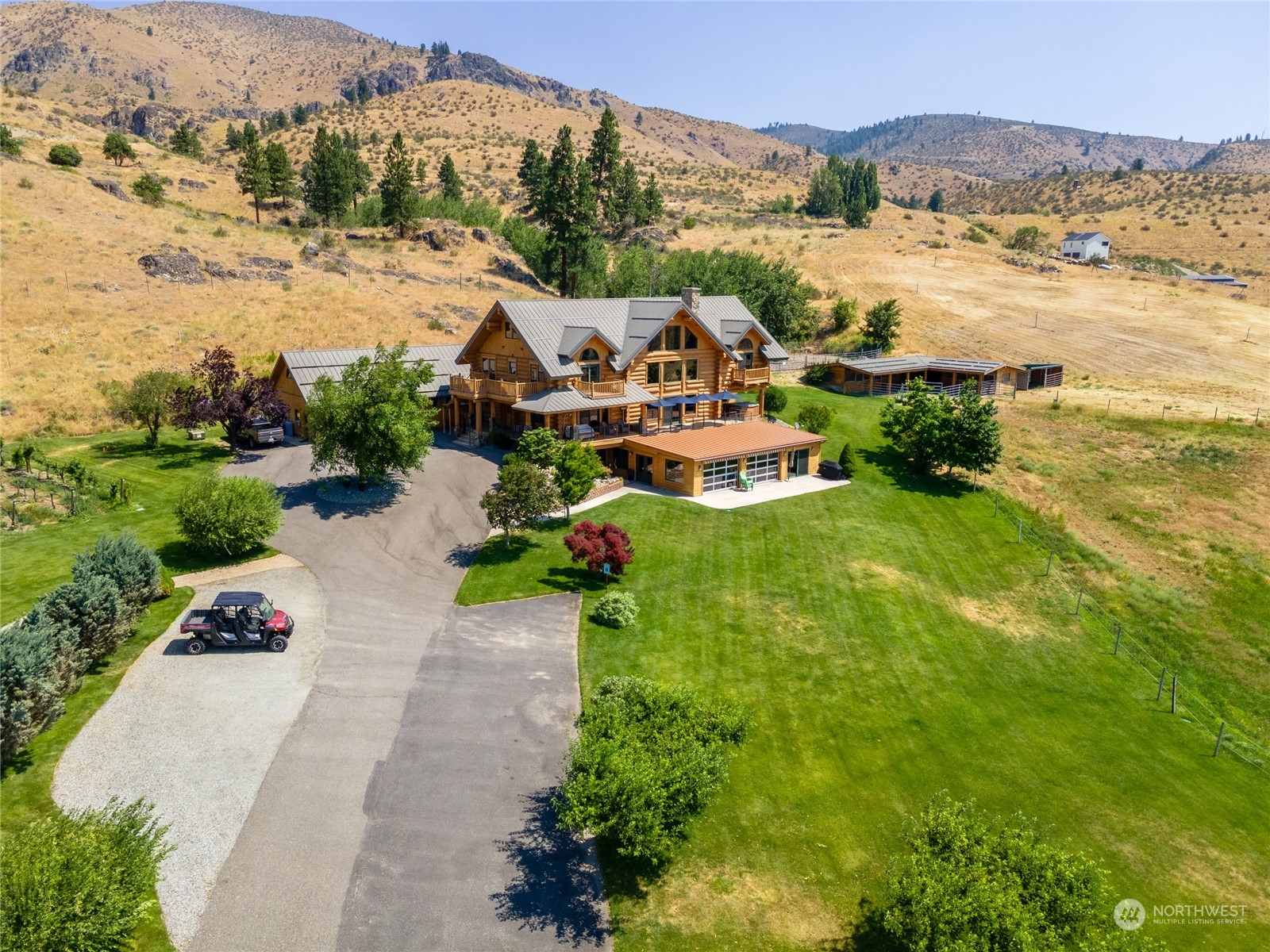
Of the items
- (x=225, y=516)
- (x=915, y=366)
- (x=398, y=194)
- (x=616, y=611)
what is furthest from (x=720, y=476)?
(x=398, y=194)

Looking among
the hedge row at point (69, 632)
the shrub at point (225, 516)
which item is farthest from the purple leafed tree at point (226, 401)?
the hedge row at point (69, 632)

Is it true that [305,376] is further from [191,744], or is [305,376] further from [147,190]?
[147,190]

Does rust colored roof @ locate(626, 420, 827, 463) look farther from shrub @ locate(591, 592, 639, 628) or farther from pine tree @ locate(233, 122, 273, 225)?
pine tree @ locate(233, 122, 273, 225)

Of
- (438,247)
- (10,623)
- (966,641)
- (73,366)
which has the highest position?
(438,247)

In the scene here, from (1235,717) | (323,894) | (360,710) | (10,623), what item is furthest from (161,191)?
(1235,717)

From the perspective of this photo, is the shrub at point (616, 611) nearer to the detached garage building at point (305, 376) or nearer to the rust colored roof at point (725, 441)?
the rust colored roof at point (725, 441)

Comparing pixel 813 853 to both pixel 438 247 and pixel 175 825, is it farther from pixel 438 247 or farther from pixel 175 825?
pixel 438 247

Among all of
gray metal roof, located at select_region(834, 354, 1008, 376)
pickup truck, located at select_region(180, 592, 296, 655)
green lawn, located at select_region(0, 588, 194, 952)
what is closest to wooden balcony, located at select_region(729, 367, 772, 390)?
gray metal roof, located at select_region(834, 354, 1008, 376)
